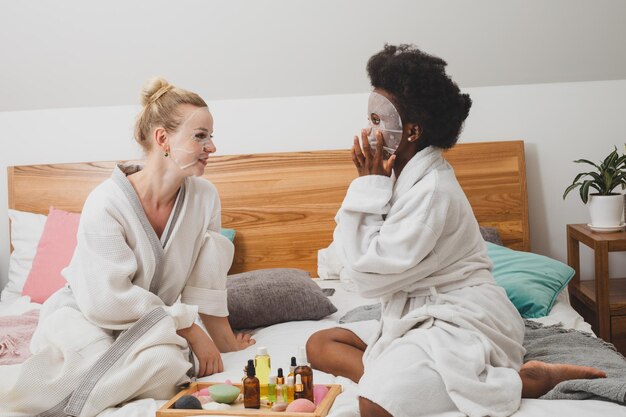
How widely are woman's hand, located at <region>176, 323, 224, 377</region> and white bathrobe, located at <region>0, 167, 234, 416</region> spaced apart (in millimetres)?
31

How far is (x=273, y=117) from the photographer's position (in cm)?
331

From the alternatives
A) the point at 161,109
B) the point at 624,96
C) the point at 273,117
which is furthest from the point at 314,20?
the point at 624,96

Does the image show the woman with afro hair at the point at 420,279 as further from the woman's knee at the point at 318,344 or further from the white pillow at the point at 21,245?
the white pillow at the point at 21,245

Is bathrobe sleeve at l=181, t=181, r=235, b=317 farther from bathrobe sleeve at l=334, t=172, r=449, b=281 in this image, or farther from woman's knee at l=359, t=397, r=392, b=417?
woman's knee at l=359, t=397, r=392, b=417

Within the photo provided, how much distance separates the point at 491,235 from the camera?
302 cm

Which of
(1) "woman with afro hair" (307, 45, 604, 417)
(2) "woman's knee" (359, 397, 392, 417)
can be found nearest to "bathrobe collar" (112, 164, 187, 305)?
(1) "woman with afro hair" (307, 45, 604, 417)

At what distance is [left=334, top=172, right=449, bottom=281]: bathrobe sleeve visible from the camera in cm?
169

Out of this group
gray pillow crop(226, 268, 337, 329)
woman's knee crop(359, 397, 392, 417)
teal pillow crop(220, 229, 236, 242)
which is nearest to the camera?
woman's knee crop(359, 397, 392, 417)

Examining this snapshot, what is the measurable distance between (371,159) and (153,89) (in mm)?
709

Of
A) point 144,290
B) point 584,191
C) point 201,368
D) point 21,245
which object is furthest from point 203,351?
point 584,191

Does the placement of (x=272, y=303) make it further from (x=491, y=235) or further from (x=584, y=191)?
(x=584, y=191)

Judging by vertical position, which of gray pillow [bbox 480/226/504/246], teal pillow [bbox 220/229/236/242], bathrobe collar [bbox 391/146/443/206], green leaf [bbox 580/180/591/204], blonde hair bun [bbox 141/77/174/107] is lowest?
gray pillow [bbox 480/226/504/246]

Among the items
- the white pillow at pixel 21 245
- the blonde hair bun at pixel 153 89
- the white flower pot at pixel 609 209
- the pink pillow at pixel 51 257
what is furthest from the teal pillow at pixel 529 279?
the white pillow at pixel 21 245

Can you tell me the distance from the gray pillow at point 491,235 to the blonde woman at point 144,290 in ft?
3.80
